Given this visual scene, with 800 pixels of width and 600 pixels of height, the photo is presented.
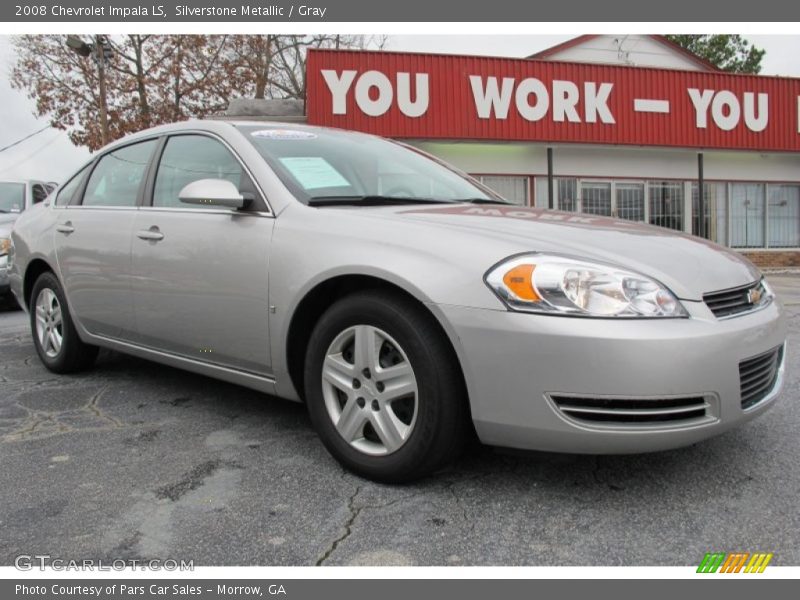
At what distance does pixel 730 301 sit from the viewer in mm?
2334

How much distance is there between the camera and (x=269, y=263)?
2.70m

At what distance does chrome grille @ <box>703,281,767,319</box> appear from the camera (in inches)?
87.9

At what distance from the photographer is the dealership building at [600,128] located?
40.9ft

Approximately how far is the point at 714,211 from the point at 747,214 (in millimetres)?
1072

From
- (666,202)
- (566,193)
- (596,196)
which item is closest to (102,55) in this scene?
(566,193)

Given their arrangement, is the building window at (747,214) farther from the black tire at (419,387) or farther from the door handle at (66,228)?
the black tire at (419,387)

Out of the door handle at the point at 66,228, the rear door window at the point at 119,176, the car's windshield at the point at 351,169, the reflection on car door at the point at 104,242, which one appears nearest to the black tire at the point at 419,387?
the car's windshield at the point at 351,169

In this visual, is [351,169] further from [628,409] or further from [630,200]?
[630,200]

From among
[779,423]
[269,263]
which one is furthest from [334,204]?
[779,423]

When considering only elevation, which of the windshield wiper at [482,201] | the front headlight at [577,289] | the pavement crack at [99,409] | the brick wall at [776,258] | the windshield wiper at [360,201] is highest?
the windshield wiper at [360,201]

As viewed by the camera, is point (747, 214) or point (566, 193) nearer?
point (566, 193)

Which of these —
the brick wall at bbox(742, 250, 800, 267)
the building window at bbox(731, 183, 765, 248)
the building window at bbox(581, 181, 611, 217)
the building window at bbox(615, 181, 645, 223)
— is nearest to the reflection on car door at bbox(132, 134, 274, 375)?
the building window at bbox(581, 181, 611, 217)

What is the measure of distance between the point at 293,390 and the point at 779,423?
2.23m

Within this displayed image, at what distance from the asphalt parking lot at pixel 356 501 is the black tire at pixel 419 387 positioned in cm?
10
